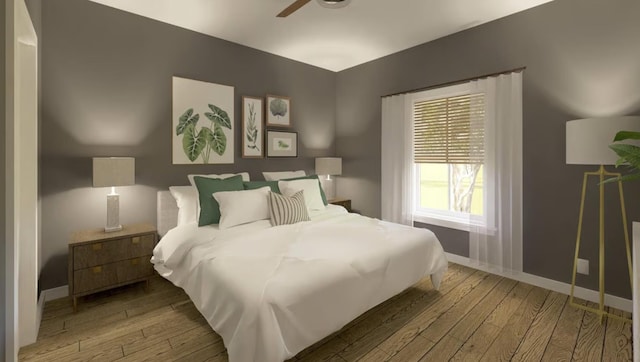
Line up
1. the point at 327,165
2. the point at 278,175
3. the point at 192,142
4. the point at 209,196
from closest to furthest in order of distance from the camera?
1. the point at 209,196
2. the point at 192,142
3. the point at 278,175
4. the point at 327,165

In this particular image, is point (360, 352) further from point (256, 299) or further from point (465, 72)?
point (465, 72)

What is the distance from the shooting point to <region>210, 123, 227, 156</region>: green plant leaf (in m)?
3.48

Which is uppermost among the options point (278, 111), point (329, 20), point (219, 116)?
point (329, 20)

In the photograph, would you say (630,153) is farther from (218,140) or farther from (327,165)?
(218,140)

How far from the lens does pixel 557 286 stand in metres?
2.75

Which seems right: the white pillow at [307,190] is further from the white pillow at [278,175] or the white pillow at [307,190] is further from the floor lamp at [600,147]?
the floor lamp at [600,147]

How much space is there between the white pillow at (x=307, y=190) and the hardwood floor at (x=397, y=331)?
53.2 inches

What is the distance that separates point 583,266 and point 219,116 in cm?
403

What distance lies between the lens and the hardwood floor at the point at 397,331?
1.86 metres

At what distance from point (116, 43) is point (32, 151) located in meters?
1.40

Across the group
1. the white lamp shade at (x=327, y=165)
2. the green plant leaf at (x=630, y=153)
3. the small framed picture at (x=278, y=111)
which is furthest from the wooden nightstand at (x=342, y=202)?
the green plant leaf at (x=630, y=153)

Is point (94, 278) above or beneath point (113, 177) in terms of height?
beneath

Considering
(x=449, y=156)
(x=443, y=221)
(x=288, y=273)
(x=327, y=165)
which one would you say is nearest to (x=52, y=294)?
(x=288, y=273)

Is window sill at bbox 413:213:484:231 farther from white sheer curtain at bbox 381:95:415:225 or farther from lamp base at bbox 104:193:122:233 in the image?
lamp base at bbox 104:193:122:233
